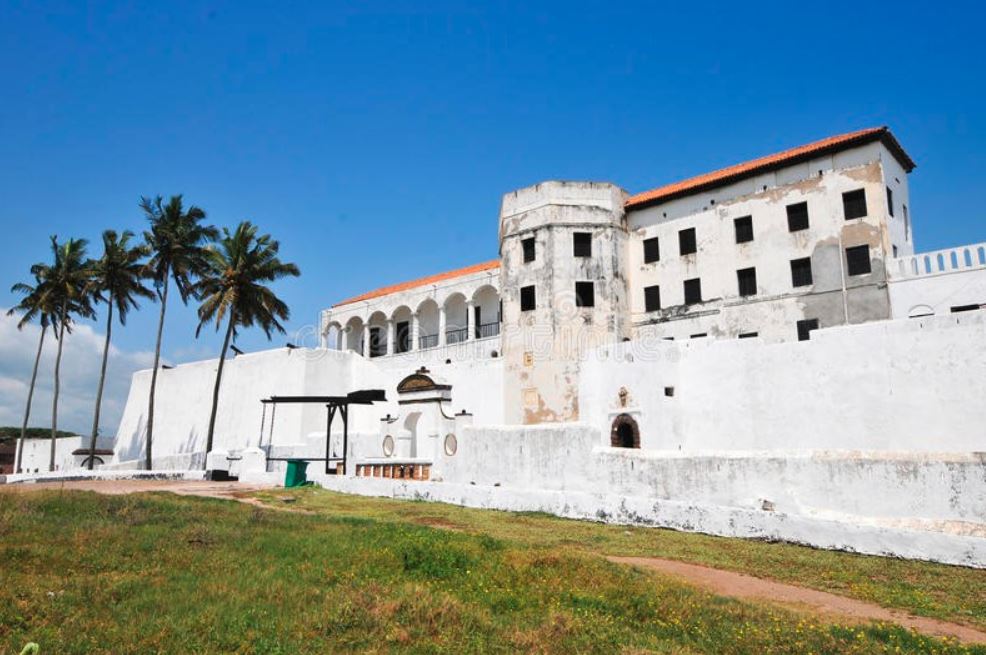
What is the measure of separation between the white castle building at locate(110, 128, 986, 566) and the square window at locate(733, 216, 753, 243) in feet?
0.24

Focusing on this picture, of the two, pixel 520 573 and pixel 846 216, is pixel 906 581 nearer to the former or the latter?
pixel 520 573

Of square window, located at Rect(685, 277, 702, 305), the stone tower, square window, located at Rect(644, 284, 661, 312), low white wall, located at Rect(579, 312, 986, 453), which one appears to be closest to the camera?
low white wall, located at Rect(579, 312, 986, 453)

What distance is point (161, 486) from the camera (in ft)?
73.5

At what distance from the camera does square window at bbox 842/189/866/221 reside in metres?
23.1

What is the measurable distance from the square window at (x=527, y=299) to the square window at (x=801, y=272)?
381 inches

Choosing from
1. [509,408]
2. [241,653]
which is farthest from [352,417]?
[241,653]

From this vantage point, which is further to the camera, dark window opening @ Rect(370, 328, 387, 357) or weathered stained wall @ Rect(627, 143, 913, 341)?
dark window opening @ Rect(370, 328, 387, 357)

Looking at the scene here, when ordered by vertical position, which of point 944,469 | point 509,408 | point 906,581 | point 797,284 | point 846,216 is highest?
point 846,216

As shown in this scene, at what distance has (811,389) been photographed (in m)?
19.9

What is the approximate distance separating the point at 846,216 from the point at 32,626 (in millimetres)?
24479

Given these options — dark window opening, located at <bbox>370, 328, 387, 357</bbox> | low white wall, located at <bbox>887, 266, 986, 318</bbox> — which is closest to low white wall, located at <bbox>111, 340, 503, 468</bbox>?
dark window opening, located at <bbox>370, 328, 387, 357</bbox>

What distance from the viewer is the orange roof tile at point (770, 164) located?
2323 cm

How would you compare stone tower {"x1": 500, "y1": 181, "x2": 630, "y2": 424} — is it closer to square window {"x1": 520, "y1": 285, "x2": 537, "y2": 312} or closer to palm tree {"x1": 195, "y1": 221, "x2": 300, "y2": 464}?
square window {"x1": 520, "y1": 285, "x2": 537, "y2": 312}

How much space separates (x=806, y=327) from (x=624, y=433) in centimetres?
742
